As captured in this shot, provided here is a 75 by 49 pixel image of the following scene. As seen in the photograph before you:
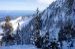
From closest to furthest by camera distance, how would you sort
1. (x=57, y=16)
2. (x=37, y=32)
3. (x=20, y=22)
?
(x=37, y=32) < (x=57, y=16) < (x=20, y=22)

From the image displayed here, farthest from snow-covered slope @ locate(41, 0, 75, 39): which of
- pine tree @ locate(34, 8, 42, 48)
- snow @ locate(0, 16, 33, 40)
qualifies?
snow @ locate(0, 16, 33, 40)

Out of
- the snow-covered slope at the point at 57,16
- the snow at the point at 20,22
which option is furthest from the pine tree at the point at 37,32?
the snow at the point at 20,22

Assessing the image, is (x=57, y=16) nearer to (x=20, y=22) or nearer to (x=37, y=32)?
(x=37, y=32)

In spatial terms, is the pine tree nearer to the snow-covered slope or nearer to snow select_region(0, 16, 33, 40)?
the snow-covered slope

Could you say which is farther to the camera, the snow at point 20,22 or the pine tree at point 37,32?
the snow at point 20,22

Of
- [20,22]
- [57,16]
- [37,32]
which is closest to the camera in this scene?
[37,32]

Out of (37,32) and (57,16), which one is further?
(57,16)

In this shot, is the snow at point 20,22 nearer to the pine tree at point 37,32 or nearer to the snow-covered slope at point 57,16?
the pine tree at point 37,32

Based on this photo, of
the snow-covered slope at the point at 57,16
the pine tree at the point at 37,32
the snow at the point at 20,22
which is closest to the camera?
the pine tree at the point at 37,32

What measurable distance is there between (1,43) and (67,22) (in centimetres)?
2654

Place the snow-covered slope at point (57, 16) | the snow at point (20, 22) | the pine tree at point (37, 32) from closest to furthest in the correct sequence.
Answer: the pine tree at point (37, 32)
the snow-covered slope at point (57, 16)
the snow at point (20, 22)

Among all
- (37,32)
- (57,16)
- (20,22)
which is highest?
(57,16)

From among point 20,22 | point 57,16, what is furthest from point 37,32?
point 20,22

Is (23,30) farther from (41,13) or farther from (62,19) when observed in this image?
(62,19)
